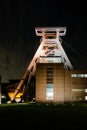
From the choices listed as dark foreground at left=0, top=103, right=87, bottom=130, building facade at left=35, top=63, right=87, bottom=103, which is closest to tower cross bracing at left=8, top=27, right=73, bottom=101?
building facade at left=35, top=63, right=87, bottom=103

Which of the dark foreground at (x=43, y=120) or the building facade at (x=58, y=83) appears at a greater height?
the building facade at (x=58, y=83)

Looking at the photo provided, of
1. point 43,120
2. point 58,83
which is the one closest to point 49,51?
point 58,83

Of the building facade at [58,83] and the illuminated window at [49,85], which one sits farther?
the illuminated window at [49,85]

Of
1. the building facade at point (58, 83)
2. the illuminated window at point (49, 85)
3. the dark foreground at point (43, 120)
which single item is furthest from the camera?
the illuminated window at point (49, 85)

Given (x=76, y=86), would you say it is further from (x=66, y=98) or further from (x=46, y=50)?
(x=46, y=50)

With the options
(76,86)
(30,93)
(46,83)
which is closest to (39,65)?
(46,83)

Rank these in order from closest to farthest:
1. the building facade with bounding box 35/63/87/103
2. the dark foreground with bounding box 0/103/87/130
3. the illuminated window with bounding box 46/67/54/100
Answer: the dark foreground with bounding box 0/103/87/130 < the building facade with bounding box 35/63/87/103 < the illuminated window with bounding box 46/67/54/100

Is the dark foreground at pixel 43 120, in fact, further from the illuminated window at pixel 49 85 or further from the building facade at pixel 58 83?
the illuminated window at pixel 49 85

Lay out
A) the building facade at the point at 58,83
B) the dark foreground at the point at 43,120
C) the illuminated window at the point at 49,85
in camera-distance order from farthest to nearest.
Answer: the illuminated window at the point at 49,85, the building facade at the point at 58,83, the dark foreground at the point at 43,120

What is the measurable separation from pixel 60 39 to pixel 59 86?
1521cm

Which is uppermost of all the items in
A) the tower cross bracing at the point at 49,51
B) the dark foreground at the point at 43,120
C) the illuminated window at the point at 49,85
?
the tower cross bracing at the point at 49,51

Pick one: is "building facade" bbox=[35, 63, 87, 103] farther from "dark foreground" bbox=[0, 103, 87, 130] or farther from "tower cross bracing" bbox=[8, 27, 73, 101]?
"dark foreground" bbox=[0, 103, 87, 130]

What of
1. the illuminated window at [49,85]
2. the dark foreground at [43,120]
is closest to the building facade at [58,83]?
the illuminated window at [49,85]

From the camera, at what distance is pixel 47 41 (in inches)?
4254
